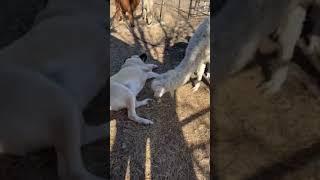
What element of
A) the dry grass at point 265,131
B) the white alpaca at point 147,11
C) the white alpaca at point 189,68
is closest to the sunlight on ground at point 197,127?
the white alpaca at point 189,68

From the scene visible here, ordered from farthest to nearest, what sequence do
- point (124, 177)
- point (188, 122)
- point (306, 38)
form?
point (188, 122) < point (124, 177) < point (306, 38)

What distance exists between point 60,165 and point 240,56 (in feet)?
1.07

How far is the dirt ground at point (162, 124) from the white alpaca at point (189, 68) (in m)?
0.06

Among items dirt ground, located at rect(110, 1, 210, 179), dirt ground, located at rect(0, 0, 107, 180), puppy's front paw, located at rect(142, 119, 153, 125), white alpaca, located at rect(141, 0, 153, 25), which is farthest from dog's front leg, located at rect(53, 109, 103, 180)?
white alpaca, located at rect(141, 0, 153, 25)

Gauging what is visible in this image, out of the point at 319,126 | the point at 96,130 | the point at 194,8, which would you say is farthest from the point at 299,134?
the point at 194,8

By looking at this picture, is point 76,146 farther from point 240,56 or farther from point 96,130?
point 240,56

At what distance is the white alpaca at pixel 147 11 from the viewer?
237cm

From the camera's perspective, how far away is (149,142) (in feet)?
7.06

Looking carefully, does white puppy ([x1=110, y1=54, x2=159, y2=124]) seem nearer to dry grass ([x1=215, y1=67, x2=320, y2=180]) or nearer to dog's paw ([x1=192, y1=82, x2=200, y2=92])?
dog's paw ([x1=192, y1=82, x2=200, y2=92])

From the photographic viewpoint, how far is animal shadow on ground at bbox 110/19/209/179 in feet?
5.96

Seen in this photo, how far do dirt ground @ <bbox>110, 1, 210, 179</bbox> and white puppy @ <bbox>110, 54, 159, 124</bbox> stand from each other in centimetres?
4

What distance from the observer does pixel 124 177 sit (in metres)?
1.72

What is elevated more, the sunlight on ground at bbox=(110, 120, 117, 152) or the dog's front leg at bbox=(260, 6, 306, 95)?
the dog's front leg at bbox=(260, 6, 306, 95)

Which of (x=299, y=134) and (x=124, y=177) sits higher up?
(x=299, y=134)
